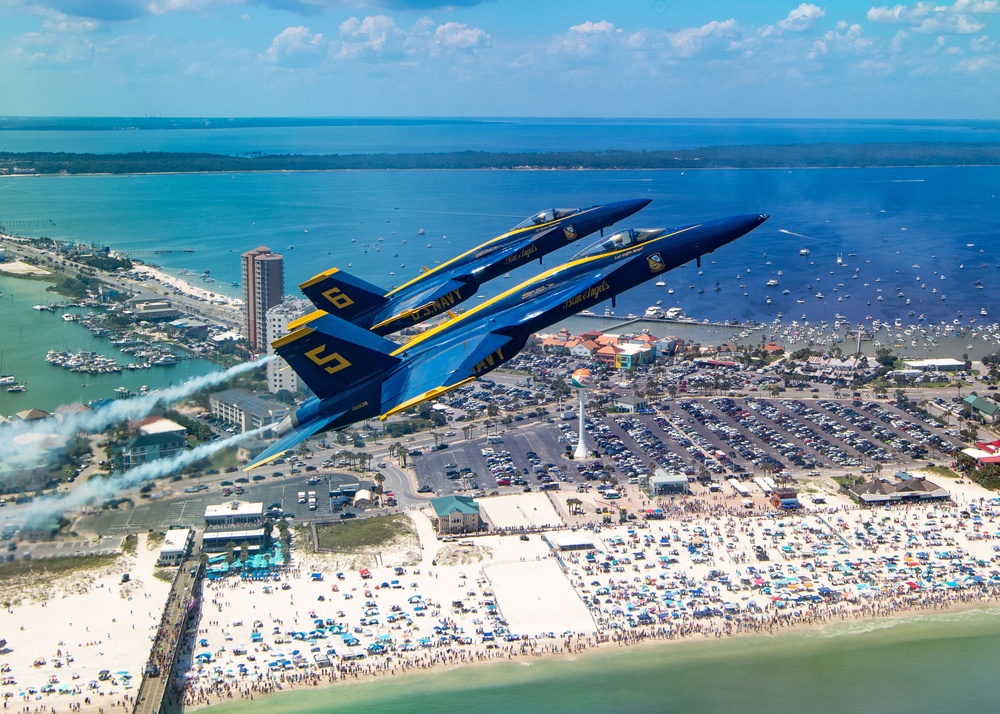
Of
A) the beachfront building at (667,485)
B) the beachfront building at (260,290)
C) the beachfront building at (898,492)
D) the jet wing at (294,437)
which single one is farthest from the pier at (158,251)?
the jet wing at (294,437)

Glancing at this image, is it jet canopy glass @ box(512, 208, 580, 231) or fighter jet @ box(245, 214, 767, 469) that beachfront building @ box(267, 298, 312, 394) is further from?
jet canopy glass @ box(512, 208, 580, 231)

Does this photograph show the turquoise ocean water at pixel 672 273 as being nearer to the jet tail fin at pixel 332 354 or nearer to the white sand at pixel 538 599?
the white sand at pixel 538 599

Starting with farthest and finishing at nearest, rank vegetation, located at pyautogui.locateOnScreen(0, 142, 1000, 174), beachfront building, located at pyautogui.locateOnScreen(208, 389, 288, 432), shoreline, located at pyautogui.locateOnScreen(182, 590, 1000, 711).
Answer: vegetation, located at pyautogui.locateOnScreen(0, 142, 1000, 174)
beachfront building, located at pyautogui.locateOnScreen(208, 389, 288, 432)
shoreline, located at pyautogui.locateOnScreen(182, 590, 1000, 711)

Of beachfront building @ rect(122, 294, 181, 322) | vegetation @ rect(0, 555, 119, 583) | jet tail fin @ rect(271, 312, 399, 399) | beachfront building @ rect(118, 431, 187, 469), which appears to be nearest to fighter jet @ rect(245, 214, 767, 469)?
jet tail fin @ rect(271, 312, 399, 399)

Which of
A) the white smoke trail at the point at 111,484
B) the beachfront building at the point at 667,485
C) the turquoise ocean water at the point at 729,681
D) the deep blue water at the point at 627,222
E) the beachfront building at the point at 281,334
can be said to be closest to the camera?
the turquoise ocean water at the point at 729,681

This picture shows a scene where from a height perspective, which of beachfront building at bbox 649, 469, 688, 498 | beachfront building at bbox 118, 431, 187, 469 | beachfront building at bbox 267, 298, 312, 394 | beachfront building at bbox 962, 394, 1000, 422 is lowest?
beachfront building at bbox 649, 469, 688, 498
